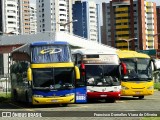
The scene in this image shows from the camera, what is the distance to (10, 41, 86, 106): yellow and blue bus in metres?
23.3

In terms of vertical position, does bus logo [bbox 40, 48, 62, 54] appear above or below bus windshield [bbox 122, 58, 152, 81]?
above

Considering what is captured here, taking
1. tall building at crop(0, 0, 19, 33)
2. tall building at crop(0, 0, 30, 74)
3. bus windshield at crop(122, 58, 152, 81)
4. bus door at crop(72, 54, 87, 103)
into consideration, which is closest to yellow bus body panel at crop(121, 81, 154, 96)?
bus windshield at crop(122, 58, 152, 81)

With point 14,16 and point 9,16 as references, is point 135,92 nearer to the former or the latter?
point 9,16

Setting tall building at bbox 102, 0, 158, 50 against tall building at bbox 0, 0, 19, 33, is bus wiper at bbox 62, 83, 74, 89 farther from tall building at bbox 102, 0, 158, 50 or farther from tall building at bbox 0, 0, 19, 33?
tall building at bbox 0, 0, 19, 33

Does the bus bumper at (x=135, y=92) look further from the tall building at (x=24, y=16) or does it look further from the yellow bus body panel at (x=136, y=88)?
the tall building at (x=24, y=16)

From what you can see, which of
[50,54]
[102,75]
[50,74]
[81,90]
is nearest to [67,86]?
[50,74]

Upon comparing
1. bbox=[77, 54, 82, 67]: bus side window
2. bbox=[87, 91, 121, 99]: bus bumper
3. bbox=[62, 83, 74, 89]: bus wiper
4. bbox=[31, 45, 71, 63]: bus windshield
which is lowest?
bbox=[87, 91, 121, 99]: bus bumper

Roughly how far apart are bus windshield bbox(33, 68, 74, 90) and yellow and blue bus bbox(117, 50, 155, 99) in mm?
6320

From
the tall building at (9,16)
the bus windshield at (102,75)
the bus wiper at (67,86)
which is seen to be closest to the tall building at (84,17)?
the tall building at (9,16)

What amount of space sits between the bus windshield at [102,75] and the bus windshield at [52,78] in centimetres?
289

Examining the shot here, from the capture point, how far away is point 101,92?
26.4 metres

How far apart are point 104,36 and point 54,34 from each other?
312ft

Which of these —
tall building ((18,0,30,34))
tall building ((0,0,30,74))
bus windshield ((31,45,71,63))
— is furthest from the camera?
tall building ((18,0,30,34))

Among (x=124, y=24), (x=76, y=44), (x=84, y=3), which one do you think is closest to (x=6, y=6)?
(x=84, y=3)
